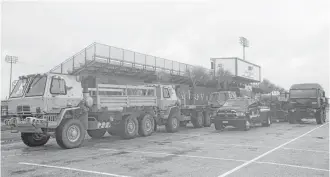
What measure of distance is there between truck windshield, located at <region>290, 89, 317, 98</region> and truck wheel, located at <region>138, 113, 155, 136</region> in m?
12.9

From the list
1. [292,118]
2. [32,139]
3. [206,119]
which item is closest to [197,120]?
[206,119]

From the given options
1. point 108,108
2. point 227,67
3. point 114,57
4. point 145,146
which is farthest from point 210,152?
point 227,67

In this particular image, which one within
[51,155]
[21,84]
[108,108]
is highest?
[21,84]

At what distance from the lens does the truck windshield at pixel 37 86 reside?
1081 centimetres

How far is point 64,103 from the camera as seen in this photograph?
36.2 feet

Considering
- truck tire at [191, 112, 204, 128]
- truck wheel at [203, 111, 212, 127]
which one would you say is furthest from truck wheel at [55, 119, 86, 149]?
truck wheel at [203, 111, 212, 127]

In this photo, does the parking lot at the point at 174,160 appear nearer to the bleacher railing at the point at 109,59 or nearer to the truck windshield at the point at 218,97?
the truck windshield at the point at 218,97

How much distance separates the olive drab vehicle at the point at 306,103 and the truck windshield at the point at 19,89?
17.9 metres

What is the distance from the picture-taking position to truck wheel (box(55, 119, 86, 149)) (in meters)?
10.6

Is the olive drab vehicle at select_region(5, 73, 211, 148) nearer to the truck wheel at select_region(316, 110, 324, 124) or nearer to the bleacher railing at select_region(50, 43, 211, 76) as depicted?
the bleacher railing at select_region(50, 43, 211, 76)

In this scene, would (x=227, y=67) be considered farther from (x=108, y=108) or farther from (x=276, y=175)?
(x=276, y=175)

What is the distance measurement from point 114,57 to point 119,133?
42.5ft

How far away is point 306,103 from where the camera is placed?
72.4ft

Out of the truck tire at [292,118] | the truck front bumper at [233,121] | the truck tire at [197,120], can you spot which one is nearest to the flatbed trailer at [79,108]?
the truck front bumper at [233,121]
